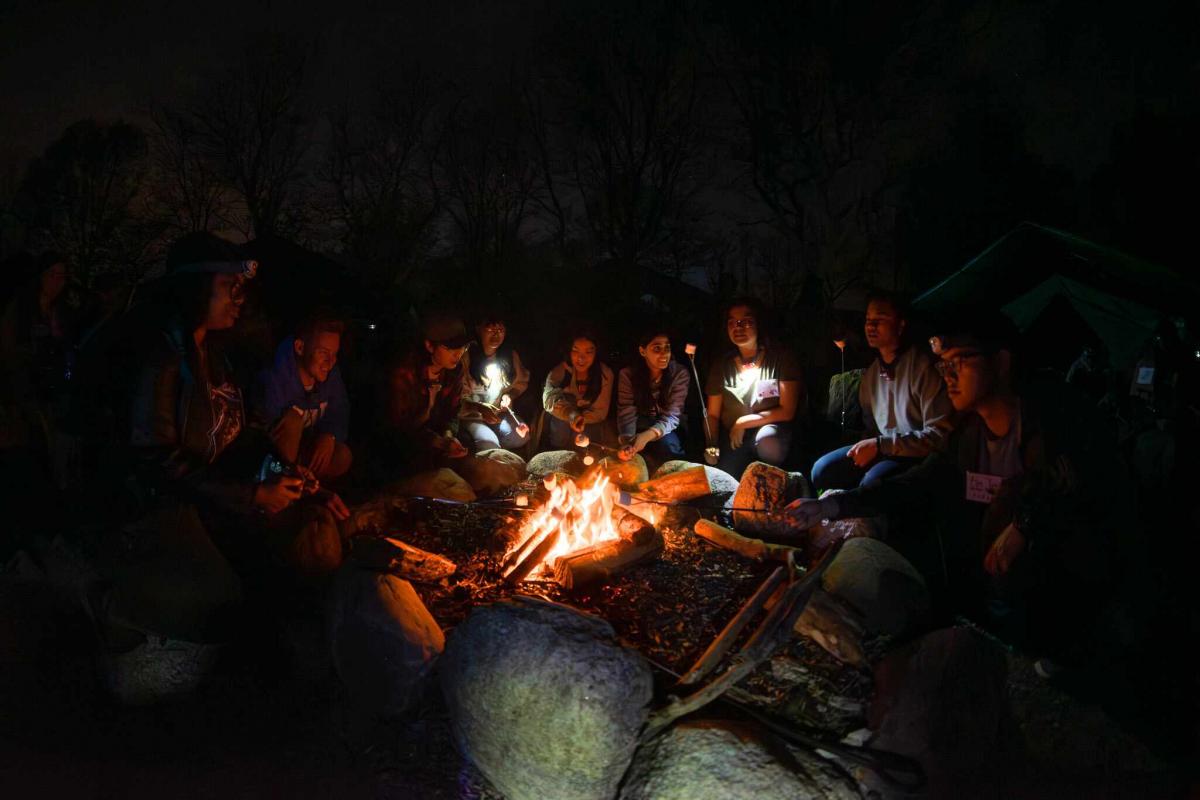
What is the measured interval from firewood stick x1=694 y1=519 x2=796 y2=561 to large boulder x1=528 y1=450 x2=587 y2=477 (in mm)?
1943

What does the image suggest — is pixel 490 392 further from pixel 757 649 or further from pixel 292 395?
pixel 757 649

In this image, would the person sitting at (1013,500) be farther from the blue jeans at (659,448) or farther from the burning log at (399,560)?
the blue jeans at (659,448)

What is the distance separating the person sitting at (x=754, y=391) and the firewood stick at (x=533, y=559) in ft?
9.86

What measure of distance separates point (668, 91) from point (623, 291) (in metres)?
6.82

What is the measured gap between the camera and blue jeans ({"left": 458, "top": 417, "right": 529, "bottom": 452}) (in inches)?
286

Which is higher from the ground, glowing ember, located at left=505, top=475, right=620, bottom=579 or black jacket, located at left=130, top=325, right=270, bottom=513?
black jacket, located at left=130, top=325, right=270, bottom=513

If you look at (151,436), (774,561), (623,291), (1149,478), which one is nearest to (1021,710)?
(774,561)

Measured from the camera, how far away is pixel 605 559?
427cm

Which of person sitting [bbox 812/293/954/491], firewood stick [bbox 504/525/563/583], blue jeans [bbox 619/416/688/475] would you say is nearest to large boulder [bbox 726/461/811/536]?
person sitting [bbox 812/293/954/491]

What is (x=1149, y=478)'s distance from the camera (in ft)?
21.2


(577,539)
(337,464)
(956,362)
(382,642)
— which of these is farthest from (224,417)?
(956,362)

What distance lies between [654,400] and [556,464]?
1.46 metres

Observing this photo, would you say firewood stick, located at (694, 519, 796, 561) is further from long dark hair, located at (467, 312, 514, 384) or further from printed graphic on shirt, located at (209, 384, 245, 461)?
long dark hair, located at (467, 312, 514, 384)

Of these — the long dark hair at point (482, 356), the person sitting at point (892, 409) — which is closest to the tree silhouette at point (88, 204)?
the long dark hair at point (482, 356)
